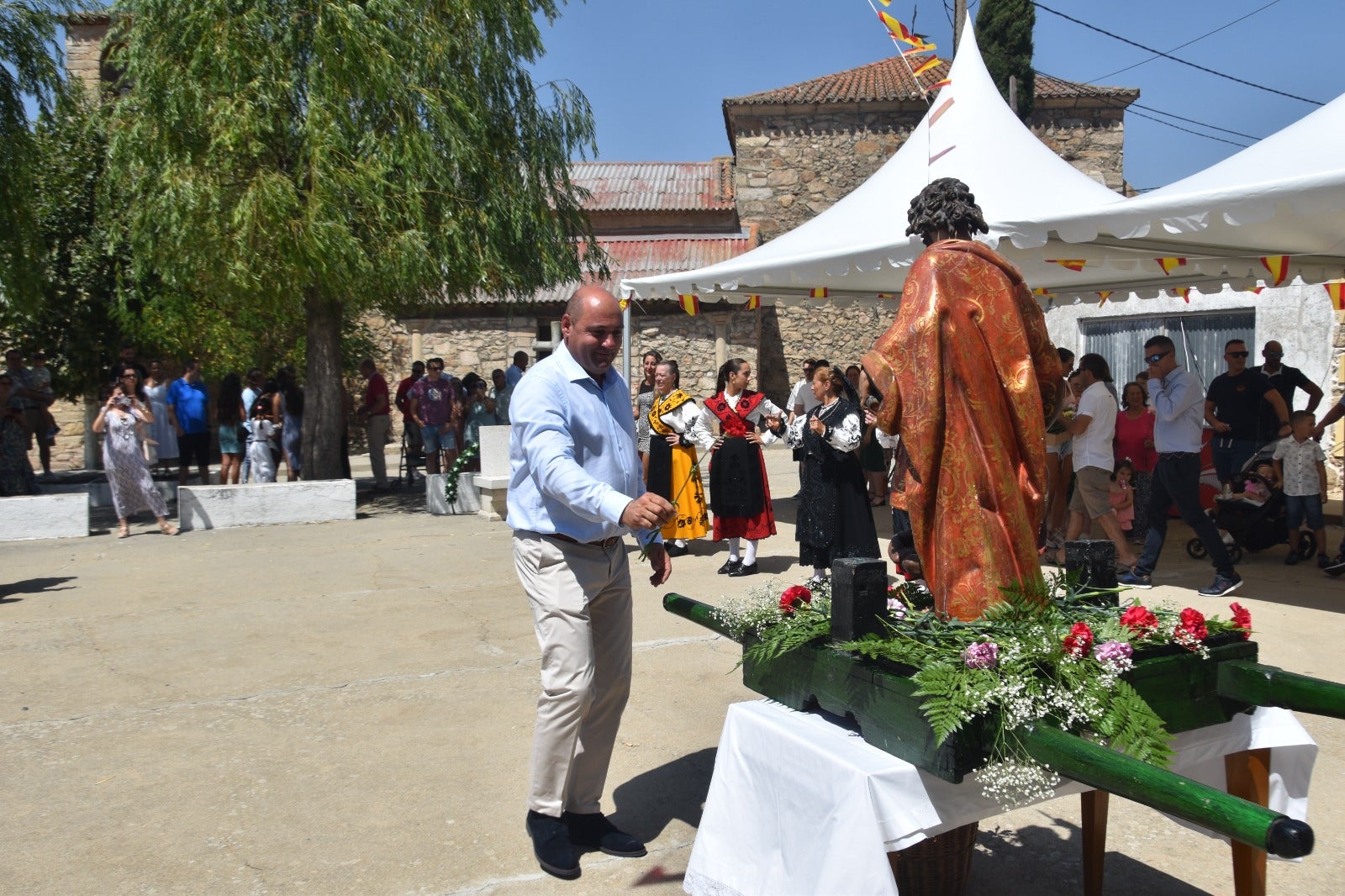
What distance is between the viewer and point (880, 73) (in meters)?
28.9

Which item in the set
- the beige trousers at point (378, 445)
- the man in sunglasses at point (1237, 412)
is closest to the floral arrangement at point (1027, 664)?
the man in sunglasses at point (1237, 412)

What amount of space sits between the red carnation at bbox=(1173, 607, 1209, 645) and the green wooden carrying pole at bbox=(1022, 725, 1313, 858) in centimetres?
52

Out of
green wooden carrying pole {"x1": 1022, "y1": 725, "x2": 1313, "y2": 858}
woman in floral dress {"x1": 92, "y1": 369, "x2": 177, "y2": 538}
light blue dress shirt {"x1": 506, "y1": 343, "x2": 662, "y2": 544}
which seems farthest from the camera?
woman in floral dress {"x1": 92, "y1": 369, "x2": 177, "y2": 538}

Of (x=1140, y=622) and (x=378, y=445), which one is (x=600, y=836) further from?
(x=378, y=445)

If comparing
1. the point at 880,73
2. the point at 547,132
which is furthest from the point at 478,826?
the point at 880,73

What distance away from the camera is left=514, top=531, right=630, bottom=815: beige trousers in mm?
3312

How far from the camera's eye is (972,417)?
285 cm

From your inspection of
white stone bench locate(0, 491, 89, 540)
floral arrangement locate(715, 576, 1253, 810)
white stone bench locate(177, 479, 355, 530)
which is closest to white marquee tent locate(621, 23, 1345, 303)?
white stone bench locate(177, 479, 355, 530)

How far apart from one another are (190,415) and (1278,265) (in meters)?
12.6

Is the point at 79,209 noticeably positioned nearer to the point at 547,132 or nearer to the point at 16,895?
the point at 547,132

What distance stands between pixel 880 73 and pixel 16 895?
2905 centimetres

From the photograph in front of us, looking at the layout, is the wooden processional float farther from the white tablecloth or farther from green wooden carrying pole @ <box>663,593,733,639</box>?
green wooden carrying pole @ <box>663,593,733,639</box>

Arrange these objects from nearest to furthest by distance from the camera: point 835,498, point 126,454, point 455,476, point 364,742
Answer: point 364,742 < point 835,498 < point 126,454 < point 455,476

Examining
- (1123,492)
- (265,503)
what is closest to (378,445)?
(265,503)
